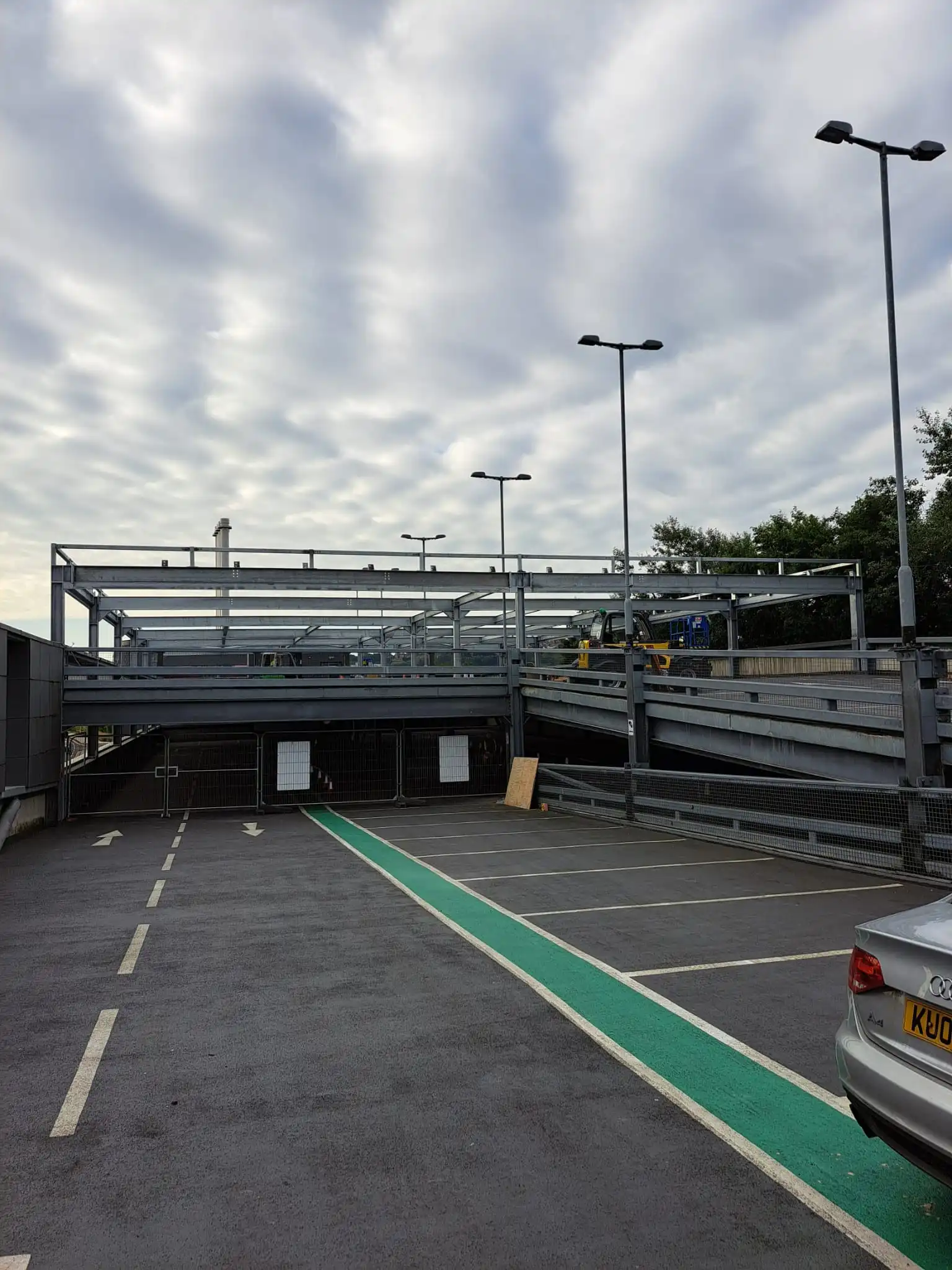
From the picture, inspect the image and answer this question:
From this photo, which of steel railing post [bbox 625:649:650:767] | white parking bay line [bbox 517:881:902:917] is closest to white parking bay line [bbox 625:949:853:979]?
white parking bay line [bbox 517:881:902:917]

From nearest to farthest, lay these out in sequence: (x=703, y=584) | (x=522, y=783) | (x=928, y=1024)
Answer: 1. (x=928, y=1024)
2. (x=522, y=783)
3. (x=703, y=584)

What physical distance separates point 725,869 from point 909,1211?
9.13m

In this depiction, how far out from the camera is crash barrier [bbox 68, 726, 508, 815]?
24359 millimetres

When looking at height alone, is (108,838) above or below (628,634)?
below

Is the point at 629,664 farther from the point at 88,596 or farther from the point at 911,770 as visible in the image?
the point at 88,596

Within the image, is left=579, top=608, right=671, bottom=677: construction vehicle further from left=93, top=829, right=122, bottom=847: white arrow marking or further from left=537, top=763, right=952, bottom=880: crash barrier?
left=93, top=829, right=122, bottom=847: white arrow marking

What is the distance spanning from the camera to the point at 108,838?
1870 cm

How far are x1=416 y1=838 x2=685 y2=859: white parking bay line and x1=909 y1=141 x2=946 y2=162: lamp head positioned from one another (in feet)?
36.1

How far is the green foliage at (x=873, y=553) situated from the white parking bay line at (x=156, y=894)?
2536 centimetres

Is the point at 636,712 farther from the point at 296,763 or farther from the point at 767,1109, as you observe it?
the point at 767,1109

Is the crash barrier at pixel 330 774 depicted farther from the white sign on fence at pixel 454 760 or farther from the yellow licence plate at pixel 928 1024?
the yellow licence plate at pixel 928 1024

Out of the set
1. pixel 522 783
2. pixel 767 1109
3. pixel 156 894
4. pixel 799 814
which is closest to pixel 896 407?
pixel 799 814

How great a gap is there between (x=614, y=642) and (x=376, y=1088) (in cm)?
2508

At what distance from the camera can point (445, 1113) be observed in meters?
5.03
